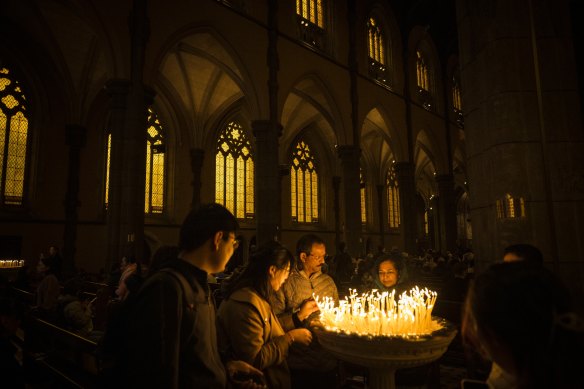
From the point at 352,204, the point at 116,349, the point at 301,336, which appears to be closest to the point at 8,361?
the point at 116,349

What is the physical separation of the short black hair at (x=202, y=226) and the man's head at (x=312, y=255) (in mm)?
1671

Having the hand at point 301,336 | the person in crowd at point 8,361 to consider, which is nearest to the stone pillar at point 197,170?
the person in crowd at point 8,361

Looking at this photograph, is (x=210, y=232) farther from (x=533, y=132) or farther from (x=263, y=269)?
(x=533, y=132)

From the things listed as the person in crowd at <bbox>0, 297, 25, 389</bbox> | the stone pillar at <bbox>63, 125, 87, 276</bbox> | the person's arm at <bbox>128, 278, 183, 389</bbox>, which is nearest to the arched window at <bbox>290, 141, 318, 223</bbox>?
the stone pillar at <bbox>63, 125, 87, 276</bbox>

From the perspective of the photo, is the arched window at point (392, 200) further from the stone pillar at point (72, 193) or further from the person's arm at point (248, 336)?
the person's arm at point (248, 336)

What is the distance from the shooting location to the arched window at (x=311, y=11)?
14.1 meters

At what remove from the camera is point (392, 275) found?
344 centimetres

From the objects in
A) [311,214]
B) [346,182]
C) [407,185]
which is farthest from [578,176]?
[311,214]

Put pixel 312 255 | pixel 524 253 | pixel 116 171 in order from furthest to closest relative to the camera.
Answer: pixel 116 171 < pixel 312 255 < pixel 524 253

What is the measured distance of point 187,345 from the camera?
1431 mm

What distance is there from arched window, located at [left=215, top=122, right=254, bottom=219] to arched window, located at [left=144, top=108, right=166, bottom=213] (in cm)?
256

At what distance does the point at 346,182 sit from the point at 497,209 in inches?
410

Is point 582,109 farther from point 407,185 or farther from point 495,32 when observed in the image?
point 407,185

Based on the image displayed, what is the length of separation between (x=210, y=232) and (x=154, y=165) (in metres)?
15.0
